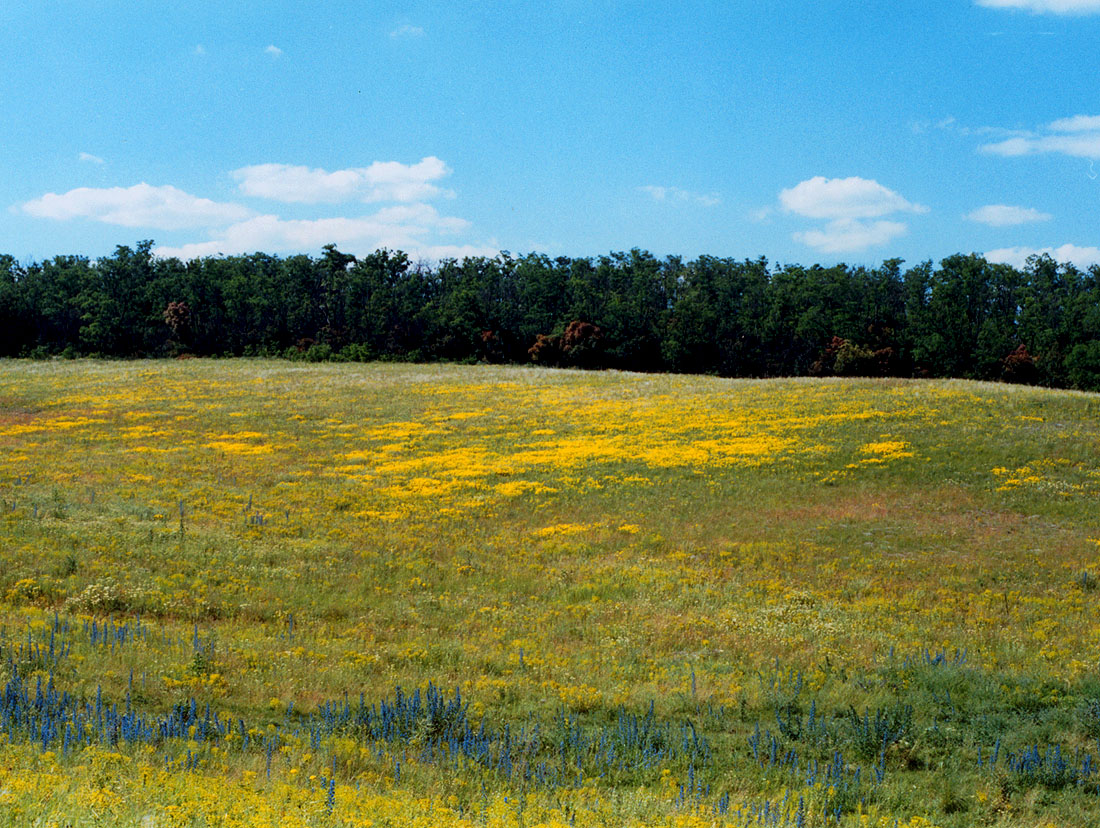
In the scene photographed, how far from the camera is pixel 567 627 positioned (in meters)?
16.1

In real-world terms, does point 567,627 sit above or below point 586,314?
below

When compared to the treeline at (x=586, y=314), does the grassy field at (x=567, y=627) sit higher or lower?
lower

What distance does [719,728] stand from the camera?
10859 millimetres

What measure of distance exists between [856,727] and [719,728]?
5.75ft

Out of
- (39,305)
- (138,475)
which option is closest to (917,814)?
(138,475)

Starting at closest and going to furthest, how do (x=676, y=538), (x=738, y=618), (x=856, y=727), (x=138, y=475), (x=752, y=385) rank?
(x=856, y=727) → (x=738, y=618) → (x=676, y=538) → (x=138, y=475) → (x=752, y=385)

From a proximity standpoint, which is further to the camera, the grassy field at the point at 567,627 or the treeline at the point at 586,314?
the treeline at the point at 586,314

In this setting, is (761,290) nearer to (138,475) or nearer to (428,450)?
(428,450)

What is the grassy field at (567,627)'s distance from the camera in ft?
27.5

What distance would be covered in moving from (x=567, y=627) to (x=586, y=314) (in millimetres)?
93578

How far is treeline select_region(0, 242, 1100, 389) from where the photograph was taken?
308 ft

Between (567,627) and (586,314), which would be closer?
(567,627)

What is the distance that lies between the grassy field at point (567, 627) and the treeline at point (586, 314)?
189 feet

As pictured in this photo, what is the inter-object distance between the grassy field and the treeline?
189 feet
